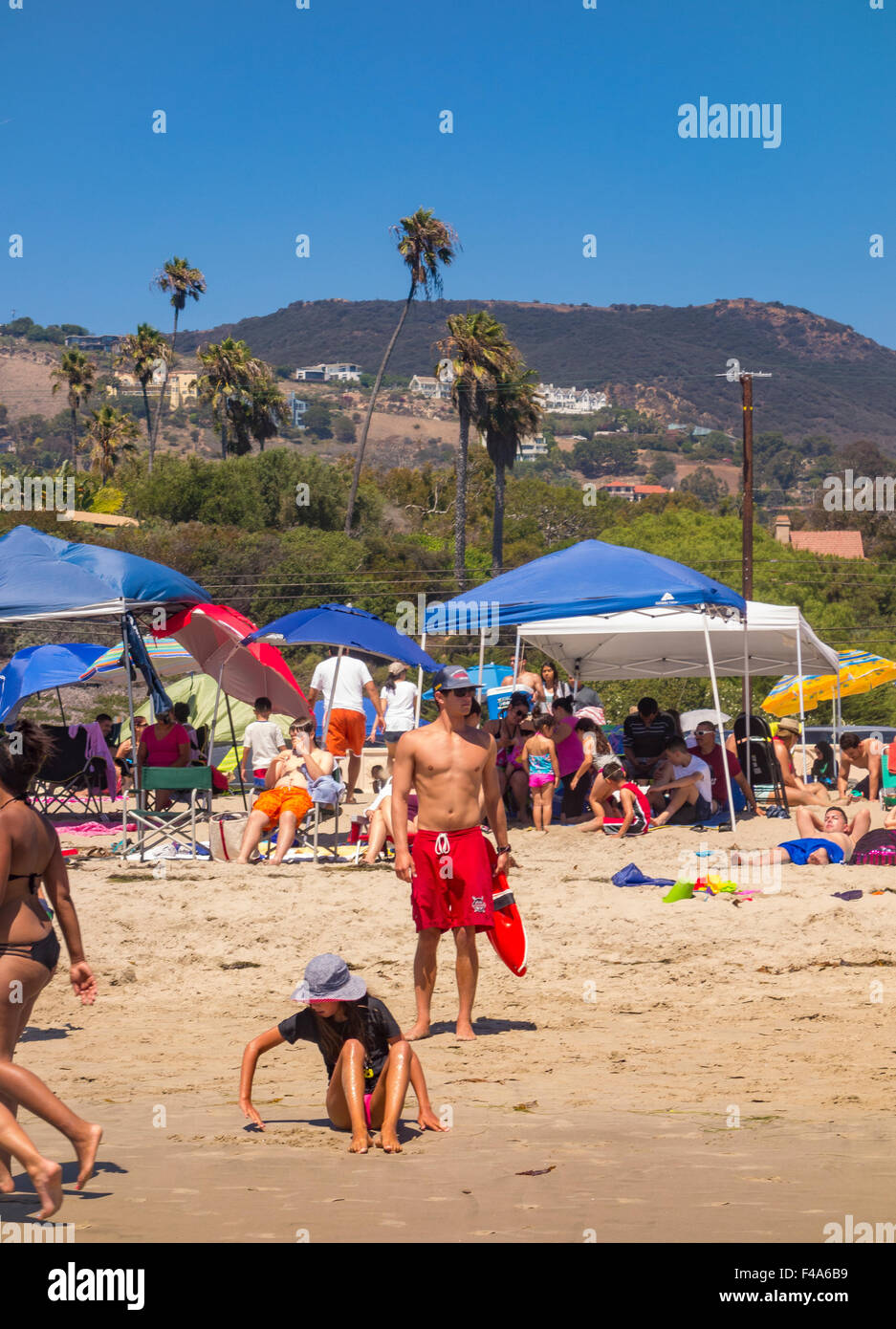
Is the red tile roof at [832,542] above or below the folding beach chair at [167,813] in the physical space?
above

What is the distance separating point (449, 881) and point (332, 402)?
193445mm

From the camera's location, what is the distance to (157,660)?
18.5 metres

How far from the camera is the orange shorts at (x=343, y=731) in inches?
564

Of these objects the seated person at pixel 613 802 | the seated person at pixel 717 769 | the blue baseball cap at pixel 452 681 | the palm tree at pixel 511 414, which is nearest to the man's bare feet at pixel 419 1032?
the blue baseball cap at pixel 452 681

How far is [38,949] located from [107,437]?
55.9 m

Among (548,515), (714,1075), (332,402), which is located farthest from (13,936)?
(332,402)

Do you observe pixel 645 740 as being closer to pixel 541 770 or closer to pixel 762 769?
pixel 762 769

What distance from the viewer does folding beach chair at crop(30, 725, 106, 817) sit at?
1382 cm

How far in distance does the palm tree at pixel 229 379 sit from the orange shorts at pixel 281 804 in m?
43.9

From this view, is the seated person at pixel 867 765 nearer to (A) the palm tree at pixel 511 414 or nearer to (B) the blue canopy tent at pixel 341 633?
(B) the blue canopy tent at pixel 341 633

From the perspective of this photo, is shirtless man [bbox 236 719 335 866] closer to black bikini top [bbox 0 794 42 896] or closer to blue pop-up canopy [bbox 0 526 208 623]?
blue pop-up canopy [bbox 0 526 208 623]

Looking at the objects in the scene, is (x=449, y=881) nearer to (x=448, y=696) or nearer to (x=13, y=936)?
(x=448, y=696)

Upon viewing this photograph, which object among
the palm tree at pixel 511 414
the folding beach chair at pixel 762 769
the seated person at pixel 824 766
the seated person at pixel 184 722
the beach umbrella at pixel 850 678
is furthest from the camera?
the palm tree at pixel 511 414

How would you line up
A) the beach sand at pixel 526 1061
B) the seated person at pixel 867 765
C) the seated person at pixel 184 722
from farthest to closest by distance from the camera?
the seated person at pixel 867 765 → the seated person at pixel 184 722 → the beach sand at pixel 526 1061
